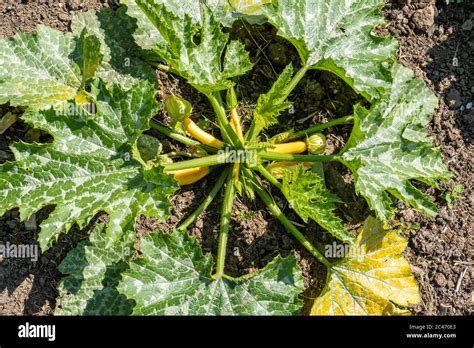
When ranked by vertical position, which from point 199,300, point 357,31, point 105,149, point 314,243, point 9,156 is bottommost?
point 199,300

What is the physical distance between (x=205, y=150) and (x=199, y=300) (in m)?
0.89

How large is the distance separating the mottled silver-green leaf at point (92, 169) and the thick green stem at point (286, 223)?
768mm

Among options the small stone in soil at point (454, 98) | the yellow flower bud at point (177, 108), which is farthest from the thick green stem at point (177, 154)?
the small stone in soil at point (454, 98)

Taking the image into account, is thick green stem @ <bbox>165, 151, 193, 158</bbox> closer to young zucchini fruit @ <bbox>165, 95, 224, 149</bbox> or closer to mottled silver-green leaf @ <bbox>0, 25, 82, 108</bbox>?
young zucchini fruit @ <bbox>165, 95, 224, 149</bbox>

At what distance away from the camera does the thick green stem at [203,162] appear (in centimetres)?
337

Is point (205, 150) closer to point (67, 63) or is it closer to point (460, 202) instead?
point (67, 63)

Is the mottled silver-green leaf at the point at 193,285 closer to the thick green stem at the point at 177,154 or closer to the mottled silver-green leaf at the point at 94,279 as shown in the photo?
the mottled silver-green leaf at the point at 94,279

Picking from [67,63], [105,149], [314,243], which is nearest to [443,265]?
[314,243]

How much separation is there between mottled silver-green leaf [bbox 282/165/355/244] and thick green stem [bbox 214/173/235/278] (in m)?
0.43

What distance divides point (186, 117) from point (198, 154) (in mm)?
225

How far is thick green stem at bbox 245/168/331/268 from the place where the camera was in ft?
12.0

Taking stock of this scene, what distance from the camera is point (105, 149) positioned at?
323cm

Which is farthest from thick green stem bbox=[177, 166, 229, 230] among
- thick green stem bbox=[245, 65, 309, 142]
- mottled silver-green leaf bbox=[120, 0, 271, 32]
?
mottled silver-green leaf bbox=[120, 0, 271, 32]

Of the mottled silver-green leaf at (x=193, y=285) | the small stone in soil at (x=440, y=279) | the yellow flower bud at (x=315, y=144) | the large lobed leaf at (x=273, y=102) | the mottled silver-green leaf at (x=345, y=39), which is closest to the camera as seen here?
the large lobed leaf at (x=273, y=102)
